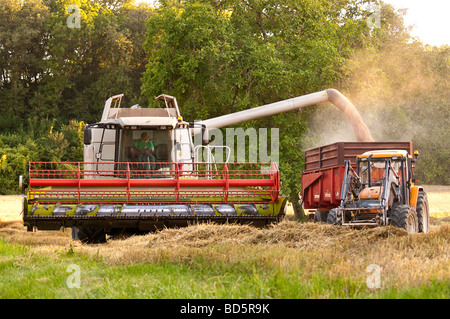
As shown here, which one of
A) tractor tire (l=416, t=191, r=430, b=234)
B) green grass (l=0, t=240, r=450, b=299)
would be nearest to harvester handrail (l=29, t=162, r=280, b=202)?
tractor tire (l=416, t=191, r=430, b=234)

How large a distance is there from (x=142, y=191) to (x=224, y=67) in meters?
10.0

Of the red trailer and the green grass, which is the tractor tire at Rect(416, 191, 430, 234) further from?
the green grass

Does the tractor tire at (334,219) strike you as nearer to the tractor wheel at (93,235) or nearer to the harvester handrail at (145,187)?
the harvester handrail at (145,187)

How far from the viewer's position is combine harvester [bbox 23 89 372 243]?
12.6 m

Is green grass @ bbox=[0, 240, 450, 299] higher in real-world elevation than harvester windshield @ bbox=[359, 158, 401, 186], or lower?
lower

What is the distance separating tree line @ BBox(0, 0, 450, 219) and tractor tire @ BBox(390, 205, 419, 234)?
8.71 metres

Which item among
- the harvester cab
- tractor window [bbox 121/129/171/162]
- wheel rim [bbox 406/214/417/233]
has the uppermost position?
tractor window [bbox 121/129/171/162]

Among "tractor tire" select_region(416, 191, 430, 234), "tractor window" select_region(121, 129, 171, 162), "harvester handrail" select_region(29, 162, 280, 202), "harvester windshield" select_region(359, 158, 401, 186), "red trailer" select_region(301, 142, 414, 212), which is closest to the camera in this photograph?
"harvester handrail" select_region(29, 162, 280, 202)

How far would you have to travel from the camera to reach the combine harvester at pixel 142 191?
41.3ft

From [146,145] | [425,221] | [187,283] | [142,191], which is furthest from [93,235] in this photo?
[425,221]

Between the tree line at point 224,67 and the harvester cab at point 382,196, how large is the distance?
7519mm

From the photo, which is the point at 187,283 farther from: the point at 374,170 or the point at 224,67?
the point at 224,67
